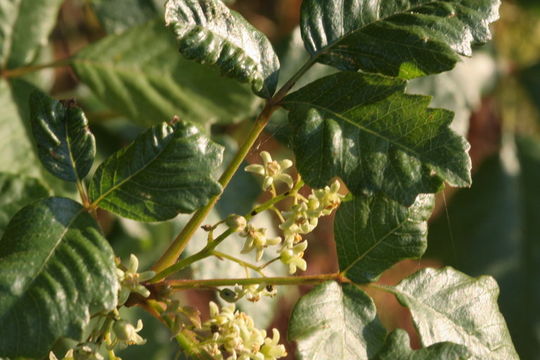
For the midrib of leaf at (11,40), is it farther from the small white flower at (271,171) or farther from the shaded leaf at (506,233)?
the shaded leaf at (506,233)

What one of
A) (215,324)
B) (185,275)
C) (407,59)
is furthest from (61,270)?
(185,275)

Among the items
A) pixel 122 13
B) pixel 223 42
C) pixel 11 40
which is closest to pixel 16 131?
pixel 11 40

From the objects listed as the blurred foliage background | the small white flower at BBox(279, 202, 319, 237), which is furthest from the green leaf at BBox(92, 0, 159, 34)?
the small white flower at BBox(279, 202, 319, 237)

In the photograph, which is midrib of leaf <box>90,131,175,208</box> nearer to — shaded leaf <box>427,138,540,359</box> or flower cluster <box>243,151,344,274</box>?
flower cluster <box>243,151,344,274</box>

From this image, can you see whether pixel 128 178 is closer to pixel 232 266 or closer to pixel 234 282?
pixel 234 282

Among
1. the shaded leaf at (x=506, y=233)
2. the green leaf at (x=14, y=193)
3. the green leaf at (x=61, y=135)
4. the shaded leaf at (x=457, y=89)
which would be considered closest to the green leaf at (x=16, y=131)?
the green leaf at (x=14, y=193)

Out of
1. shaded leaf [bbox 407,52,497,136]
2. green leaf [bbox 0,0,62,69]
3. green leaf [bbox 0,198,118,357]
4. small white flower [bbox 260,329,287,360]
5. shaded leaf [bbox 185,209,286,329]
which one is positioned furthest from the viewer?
shaded leaf [bbox 407,52,497,136]

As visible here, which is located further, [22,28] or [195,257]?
[22,28]
